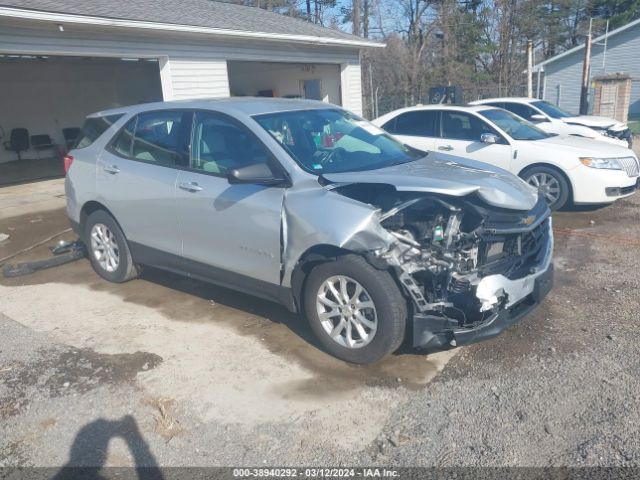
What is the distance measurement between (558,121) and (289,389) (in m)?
10.8

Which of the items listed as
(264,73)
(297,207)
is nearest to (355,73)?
(264,73)

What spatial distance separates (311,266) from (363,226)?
56 centimetres

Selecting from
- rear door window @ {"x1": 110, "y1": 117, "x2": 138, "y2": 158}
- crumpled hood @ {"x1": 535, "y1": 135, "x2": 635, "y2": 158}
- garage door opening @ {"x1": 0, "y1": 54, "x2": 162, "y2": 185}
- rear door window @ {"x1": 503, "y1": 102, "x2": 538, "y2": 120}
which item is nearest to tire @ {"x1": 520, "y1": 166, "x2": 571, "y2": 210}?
crumpled hood @ {"x1": 535, "y1": 135, "x2": 635, "y2": 158}

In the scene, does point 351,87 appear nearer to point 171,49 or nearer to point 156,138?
point 171,49

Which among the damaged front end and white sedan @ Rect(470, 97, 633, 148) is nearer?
the damaged front end

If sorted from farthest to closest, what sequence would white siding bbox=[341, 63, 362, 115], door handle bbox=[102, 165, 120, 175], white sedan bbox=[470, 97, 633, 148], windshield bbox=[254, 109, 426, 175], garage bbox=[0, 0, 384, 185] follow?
1. white siding bbox=[341, 63, 362, 115]
2. white sedan bbox=[470, 97, 633, 148]
3. garage bbox=[0, 0, 384, 185]
4. door handle bbox=[102, 165, 120, 175]
5. windshield bbox=[254, 109, 426, 175]

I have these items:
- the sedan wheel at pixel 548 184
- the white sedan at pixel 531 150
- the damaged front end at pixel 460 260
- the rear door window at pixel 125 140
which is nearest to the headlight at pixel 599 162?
the white sedan at pixel 531 150

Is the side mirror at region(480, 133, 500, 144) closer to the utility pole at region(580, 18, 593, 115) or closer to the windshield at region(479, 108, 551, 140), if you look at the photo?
the windshield at region(479, 108, 551, 140)

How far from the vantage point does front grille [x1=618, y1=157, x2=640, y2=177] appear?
24.6 feet

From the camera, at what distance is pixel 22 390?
363cm

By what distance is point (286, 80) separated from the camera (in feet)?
67.1

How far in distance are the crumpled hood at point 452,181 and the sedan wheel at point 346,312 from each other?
74 centimetres

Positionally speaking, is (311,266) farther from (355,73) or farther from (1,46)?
(355,73)

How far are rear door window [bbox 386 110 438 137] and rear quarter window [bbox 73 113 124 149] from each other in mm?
4909
